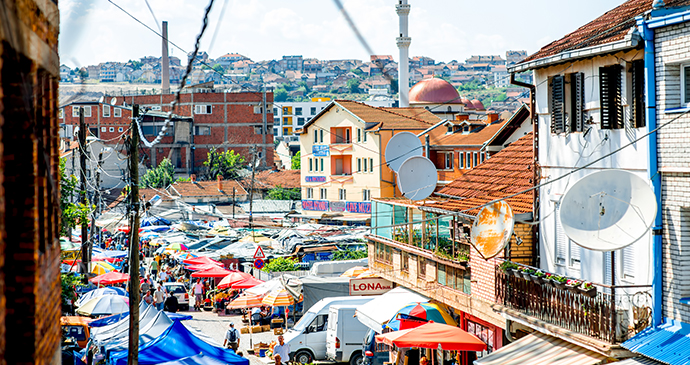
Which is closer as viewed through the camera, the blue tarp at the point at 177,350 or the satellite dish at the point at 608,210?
the satellite dish at the point at 608,210

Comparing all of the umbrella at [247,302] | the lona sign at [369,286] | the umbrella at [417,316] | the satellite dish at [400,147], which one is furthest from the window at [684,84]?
the umbrella at [247,302]

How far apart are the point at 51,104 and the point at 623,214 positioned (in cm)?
749

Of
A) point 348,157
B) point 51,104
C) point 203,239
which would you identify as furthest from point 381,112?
point 51,104

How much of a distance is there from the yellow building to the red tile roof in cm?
3786

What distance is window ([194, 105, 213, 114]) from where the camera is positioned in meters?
94.4

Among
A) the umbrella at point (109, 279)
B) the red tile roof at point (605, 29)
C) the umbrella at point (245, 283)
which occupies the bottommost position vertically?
the umbrella at point (245, 283)

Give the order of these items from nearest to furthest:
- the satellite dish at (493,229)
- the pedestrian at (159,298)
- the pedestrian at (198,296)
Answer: the satellite dish at (493,229) → the pedestrian at (159,298) → the pedestrian at (198,296)

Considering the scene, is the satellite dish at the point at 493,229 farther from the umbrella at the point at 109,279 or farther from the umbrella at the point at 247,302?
the umbrella at the point at 109,279

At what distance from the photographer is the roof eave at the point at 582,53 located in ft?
36.2

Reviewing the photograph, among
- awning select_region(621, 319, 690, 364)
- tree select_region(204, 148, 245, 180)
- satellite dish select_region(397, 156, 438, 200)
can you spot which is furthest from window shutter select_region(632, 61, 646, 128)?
tree select_region(204, 148, 245, 180)

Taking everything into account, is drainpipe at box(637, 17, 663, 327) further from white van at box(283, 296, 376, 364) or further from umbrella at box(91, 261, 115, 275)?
umbrella at box(91, 261, 115, 275)

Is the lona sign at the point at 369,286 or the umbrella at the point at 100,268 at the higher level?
the lona sign at the point at 369,286

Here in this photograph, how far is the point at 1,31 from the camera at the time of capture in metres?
3.49

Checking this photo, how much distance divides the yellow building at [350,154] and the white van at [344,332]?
107 ft
